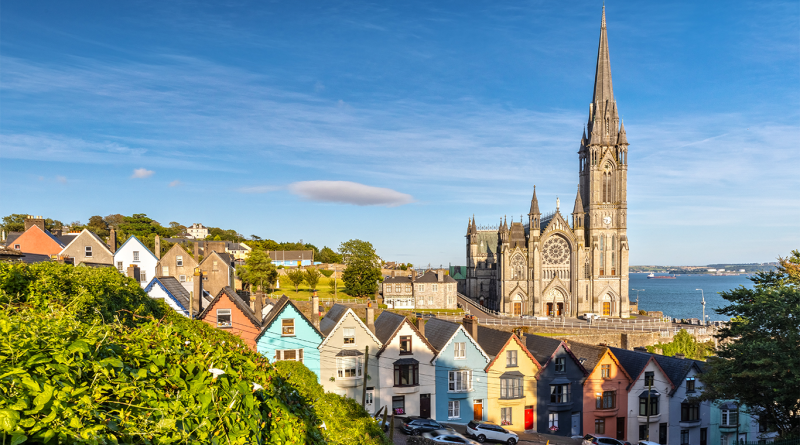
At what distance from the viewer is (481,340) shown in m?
43.8

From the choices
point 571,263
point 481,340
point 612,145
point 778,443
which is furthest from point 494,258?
point 778,443

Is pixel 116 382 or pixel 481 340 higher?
pixel 116 382

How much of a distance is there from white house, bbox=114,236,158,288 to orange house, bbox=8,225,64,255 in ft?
20.3

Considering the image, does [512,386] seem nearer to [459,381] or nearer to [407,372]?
[459,381]

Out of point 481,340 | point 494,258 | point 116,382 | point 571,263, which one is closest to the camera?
point 116,382

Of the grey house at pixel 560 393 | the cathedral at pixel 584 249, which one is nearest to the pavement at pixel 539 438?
the grey house at pixel 560 393

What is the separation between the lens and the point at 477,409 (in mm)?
39750

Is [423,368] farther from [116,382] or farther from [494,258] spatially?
[494,258]

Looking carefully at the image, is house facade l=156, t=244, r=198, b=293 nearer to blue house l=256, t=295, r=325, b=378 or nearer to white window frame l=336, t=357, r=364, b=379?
blue house l=256, t=295, r=325, b=378

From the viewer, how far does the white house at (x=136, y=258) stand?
57875 millimetres

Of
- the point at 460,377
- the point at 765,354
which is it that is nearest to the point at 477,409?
the point at 460,377

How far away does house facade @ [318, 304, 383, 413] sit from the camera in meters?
37.4

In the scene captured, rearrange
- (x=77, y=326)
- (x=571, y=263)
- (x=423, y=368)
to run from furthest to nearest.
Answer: (x=571, y=263)
(x=423, y=368)
(x=77, y=326)

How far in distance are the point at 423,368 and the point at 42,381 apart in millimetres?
37169
